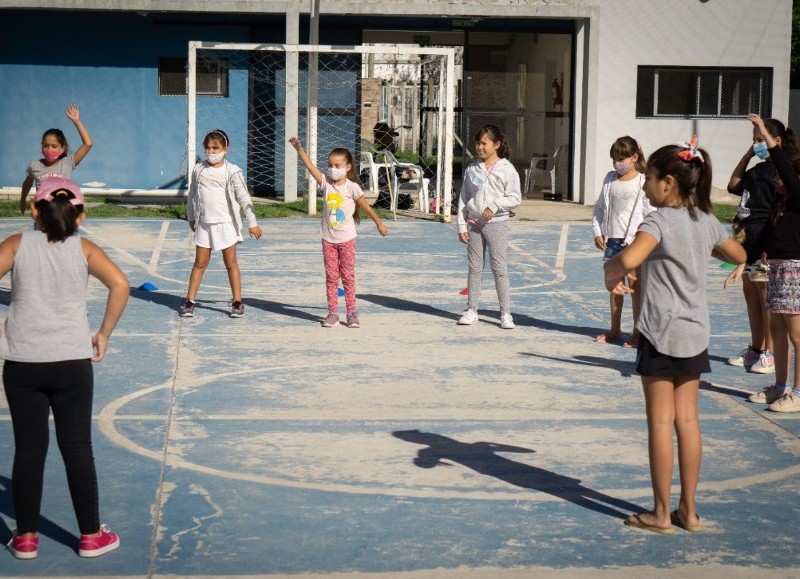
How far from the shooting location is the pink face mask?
1150 centimetres

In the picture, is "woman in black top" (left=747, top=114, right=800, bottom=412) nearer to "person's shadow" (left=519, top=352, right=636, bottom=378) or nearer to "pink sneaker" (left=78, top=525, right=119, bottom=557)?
"person's shadow" (left=519, top=352, right=636, bottom=378)

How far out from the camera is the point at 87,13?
24.8 meters

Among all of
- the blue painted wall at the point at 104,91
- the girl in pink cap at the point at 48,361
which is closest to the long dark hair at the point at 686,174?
the girl in pink cap at the point at 48,361

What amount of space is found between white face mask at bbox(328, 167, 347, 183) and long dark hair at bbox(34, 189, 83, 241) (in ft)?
19.9

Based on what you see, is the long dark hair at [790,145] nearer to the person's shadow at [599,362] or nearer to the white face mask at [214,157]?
the person's shadow at [599,362]

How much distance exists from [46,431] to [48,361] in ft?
1.03

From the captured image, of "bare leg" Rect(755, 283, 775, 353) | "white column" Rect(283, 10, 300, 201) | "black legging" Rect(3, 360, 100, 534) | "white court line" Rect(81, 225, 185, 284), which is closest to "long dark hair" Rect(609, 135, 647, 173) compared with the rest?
"bare leg" Rect(755, 283, 775, 353)

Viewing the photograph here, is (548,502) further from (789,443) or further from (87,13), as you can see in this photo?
(87,13)

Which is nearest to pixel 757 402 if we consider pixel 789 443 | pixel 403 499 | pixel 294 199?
pixel 789 443

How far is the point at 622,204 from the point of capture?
1059 cm

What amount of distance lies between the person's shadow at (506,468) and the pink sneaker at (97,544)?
1959mm

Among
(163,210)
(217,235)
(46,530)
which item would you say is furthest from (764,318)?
(163,210)

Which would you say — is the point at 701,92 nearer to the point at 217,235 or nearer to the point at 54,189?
the point at 217,235

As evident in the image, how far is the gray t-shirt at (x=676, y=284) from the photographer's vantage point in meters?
5.74
